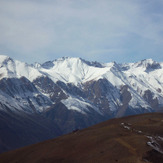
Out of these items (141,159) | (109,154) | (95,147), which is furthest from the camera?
(95,147)

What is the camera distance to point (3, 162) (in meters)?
102

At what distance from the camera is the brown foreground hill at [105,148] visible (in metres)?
83.1

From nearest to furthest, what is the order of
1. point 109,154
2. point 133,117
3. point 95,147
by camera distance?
point 109,154 < point 95,147 < point 133,117

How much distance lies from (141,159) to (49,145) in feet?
110

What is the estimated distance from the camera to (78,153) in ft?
297

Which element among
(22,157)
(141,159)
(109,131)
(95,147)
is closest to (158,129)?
(109,131)

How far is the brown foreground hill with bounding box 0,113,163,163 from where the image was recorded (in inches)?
3270

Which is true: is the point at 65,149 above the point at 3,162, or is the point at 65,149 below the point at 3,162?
above

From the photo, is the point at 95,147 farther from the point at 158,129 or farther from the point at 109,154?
the point at 158,129

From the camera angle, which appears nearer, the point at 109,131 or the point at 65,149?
the point at 65,149

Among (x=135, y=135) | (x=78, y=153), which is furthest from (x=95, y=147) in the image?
(x=135, y=135)

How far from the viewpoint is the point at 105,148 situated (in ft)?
296

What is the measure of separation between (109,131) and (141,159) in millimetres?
29548

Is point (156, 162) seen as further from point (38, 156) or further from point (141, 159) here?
point (38, 156)
